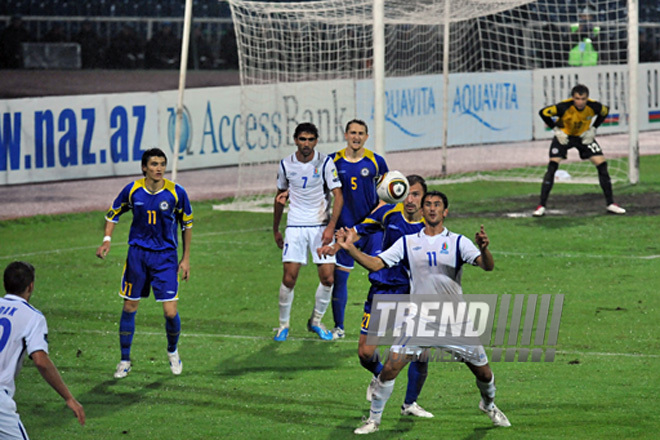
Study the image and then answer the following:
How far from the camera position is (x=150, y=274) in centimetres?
921

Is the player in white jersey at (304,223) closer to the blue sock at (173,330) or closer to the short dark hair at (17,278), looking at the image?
the blue sock at (173,330)

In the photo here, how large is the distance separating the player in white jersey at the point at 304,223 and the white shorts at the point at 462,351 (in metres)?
3.22

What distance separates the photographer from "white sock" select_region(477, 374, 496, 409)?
7.23 metres

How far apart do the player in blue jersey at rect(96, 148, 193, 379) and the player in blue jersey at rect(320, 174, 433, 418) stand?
A: 6.27 feet

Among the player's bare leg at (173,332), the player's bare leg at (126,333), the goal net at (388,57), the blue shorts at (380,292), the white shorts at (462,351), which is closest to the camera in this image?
the white shorts at (462,351)

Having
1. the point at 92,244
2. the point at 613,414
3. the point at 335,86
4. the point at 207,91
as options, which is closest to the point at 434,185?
the point at 335,86

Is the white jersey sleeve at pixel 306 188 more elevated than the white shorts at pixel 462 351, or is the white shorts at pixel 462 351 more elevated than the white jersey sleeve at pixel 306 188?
the white jersey sleeve at pixel 306 188

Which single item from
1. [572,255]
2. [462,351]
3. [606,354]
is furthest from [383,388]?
[572,255]

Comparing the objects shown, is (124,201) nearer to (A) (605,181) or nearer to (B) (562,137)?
(B) (562,137)

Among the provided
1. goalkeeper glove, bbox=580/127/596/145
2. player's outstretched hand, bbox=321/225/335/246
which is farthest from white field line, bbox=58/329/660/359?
goalkeeper glove, bbox=580/127/596/145

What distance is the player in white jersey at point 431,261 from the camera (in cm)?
707

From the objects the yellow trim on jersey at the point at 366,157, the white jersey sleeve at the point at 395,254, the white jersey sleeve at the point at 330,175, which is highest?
the yellow trim on jersey at the point at 366,157

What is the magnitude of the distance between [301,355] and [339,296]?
3.00ft

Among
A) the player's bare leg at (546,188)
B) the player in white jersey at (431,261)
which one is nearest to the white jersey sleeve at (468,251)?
the player in white jersey at (431,261)
